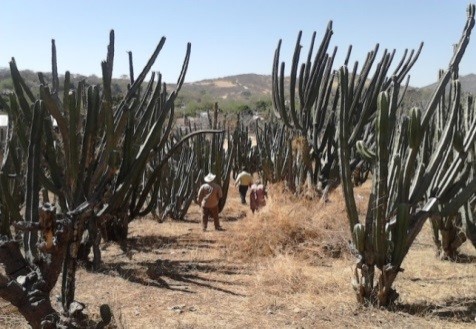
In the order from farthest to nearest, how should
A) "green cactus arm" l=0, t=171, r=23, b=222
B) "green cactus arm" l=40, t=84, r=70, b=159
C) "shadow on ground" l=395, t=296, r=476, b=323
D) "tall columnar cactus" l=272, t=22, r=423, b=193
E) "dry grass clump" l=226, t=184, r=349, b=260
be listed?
"tall columnar cactus" l=272, t=22, r=423, b=193 < "dry grass clump" l=226, t=184, r=349, b=260 < "shadow on ground" l=395, t=296, r=476, b=323 < "green cactus arm" l=0, t=171, r=23, b=222 < "green cactus arm" l=40, t=84, r=70, b=159

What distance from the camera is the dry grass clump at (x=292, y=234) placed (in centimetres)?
764

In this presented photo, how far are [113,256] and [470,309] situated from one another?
486 cm

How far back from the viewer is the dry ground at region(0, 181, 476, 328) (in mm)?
5090

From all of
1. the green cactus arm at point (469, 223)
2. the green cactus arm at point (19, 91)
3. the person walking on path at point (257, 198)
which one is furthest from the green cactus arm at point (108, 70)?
the person walking on path at point (257, 198)

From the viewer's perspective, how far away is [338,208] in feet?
29.8

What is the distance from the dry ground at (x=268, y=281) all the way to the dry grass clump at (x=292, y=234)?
17mm

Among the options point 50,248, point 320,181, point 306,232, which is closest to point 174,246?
point 306,232

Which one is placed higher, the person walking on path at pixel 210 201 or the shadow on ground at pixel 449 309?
the person walking on path at pixel 210 201

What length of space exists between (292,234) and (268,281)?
182 centimetres

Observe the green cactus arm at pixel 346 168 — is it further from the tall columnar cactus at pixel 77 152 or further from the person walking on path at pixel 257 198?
the person walking on path at pixel 257 198

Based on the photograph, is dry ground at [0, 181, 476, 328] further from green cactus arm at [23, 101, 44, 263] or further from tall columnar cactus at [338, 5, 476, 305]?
green cactus arm at [23, 101, 44, 263]

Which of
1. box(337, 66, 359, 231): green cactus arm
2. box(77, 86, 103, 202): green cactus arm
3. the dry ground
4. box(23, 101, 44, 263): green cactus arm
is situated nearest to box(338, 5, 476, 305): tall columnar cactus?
box(337, 66, 359, 231): green cactus arm

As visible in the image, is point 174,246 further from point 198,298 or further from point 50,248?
point 50,248

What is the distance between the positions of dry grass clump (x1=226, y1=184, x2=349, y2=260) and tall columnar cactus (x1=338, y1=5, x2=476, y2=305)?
197 centimetres
